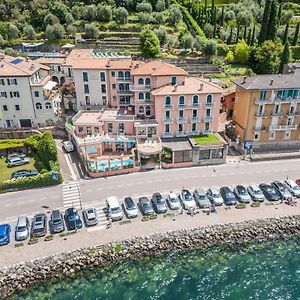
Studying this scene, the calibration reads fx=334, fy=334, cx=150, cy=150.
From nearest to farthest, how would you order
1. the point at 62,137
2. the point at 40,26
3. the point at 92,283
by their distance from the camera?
the point at 92,283
the point at 62,137
the point at 40,26

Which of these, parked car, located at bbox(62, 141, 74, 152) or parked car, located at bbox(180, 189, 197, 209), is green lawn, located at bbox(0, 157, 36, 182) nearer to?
parked car, located at bbox(62, 141, 74, 152)

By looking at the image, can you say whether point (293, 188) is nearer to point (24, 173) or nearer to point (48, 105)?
point (24, 173)

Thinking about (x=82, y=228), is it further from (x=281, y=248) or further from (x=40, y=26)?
(x=40, y=26)

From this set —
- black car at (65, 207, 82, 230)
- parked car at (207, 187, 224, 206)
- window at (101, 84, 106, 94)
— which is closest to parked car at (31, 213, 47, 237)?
black car at (65, 207, 82, 230)

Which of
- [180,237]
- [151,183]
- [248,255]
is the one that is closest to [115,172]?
[151,183]

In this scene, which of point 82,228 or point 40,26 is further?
point 40,26

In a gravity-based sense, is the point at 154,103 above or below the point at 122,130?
above
